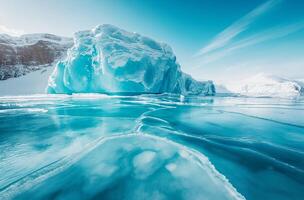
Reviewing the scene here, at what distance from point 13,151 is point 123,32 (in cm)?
2572

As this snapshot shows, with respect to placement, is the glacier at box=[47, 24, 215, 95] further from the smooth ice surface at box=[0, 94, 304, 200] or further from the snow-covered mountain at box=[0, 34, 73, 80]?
the snow-covered mountain at box=[0, 34, 73, 80]

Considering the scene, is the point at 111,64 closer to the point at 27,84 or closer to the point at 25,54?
the point at 27,84

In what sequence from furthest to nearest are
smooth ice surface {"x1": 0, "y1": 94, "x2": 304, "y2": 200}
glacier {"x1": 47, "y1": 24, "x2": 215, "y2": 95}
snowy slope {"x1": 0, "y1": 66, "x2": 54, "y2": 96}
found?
snowy slope {"x1": 0, "y1": 66, "x2": 54, "y2": 96} → glacier {"x1": 47, "y1": 24, "x2": 215, "y2": 95} → smooth ice surface {"x1": 0, "y1": 94, "x2": 304, "y2": 200}

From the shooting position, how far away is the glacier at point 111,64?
23.0 m

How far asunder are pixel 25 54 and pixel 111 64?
4416cm

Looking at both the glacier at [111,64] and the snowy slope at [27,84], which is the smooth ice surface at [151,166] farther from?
the snowy slope at [27,84]

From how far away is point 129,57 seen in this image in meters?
22.9

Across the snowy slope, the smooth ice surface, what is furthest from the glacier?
the smooth ice surface

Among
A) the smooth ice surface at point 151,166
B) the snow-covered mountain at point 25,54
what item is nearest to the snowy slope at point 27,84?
the snow-covered mountain at point 25,54

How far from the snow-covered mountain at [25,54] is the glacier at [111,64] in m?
27.2

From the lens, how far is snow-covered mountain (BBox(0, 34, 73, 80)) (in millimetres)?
43906

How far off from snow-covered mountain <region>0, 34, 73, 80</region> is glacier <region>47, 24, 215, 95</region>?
89.4ft

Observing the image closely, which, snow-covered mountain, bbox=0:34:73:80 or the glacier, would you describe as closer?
the glacier

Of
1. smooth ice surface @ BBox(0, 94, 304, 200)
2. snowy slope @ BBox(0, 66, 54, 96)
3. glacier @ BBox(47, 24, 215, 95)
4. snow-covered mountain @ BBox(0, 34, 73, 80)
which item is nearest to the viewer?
smooth ice surface @ BBox(0, 94, 304, 200)
